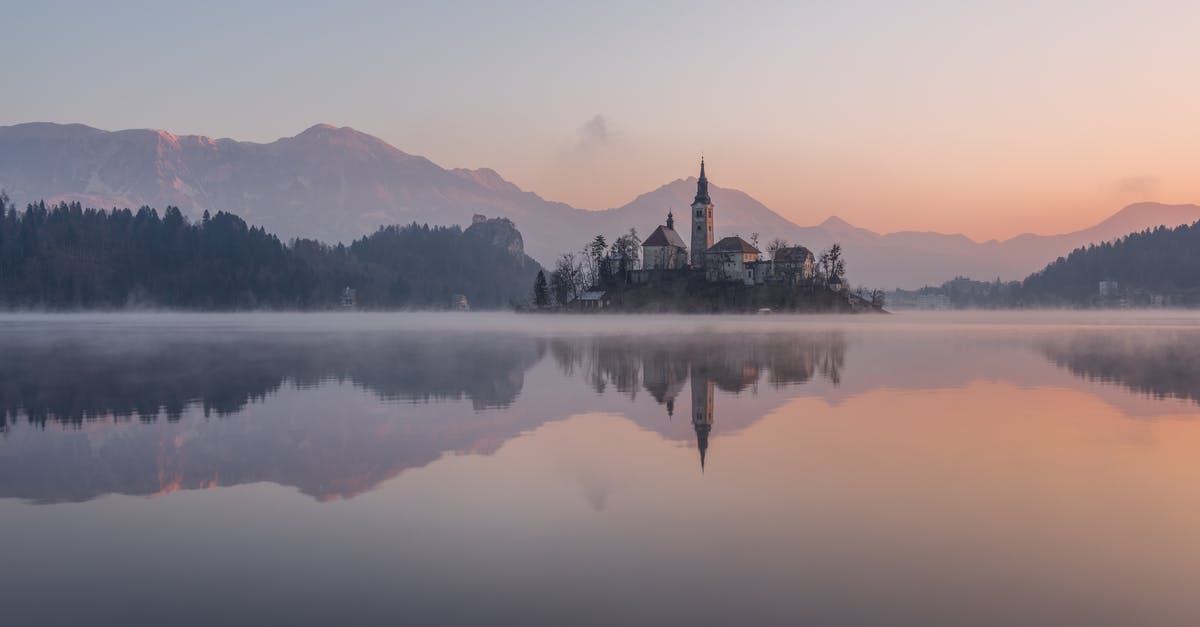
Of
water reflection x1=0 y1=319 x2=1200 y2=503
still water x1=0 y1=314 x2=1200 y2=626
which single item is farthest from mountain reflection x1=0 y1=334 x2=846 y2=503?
still water x1=0 y1=314 x2=1200 y2=626

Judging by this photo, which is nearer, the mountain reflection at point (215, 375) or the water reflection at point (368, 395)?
the water reflection at point (368, 395)

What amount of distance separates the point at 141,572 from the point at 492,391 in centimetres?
2694

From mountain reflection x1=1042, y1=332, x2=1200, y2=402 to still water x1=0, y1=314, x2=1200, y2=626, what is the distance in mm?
4994

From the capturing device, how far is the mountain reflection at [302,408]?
21547 mm

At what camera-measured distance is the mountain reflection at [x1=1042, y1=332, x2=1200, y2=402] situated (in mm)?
41469

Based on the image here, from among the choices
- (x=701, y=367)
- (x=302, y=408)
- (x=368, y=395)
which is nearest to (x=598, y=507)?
(x=302, y=408)

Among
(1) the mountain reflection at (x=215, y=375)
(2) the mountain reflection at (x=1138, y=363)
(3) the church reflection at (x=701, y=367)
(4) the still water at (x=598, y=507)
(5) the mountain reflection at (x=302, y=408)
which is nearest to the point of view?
(4) the still water at (x=598, y=507)

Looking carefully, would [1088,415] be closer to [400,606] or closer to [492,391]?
[492,391]

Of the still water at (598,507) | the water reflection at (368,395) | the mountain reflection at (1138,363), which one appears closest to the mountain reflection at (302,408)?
the water reflection at (368,395)

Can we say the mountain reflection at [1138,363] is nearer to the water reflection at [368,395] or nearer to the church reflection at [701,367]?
the water reflection at [368,395]

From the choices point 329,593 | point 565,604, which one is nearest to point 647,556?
point 565,604

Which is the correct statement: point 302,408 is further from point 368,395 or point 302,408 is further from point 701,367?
point 701,367

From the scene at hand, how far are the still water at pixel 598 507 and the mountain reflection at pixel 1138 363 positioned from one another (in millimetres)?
4994

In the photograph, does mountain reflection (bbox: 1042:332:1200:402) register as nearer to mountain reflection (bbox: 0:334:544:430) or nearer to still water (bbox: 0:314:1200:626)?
still water (bbox: 0:314:1200:626)
